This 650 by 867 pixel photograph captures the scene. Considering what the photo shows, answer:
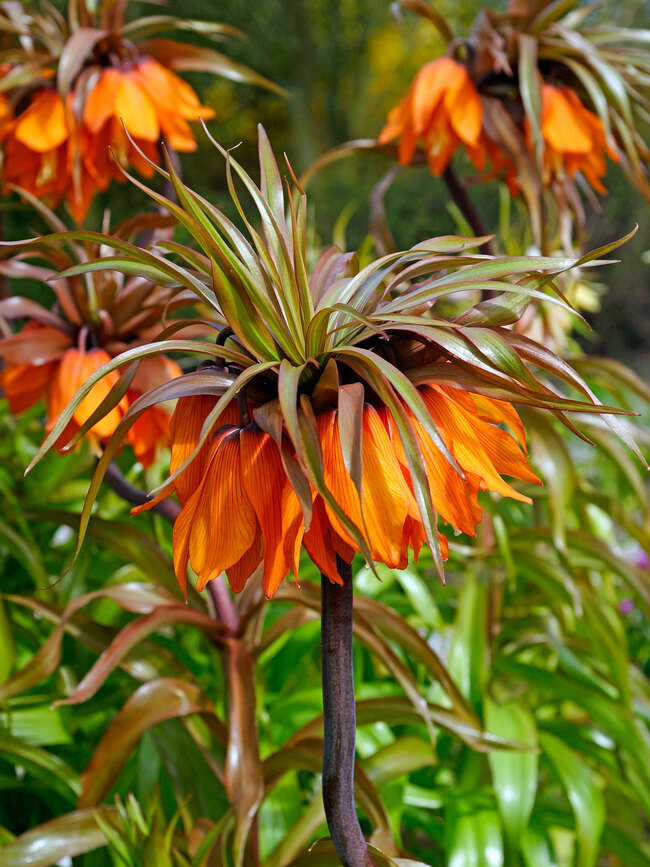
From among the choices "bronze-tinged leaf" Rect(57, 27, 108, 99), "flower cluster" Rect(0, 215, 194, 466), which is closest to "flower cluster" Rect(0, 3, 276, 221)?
"bronze-tinged leaf" Rect(57, 27, 108, 99)

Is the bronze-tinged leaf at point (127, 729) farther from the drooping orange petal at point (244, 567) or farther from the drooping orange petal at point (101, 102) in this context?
the drooping orange petal at point (101, 102)

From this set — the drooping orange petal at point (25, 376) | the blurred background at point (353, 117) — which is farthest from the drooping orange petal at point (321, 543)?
the blurred background at point (353, 117)

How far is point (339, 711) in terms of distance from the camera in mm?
385

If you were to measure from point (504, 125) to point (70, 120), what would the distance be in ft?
1.67

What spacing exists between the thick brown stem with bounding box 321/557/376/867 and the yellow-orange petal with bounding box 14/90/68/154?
72 centimetres

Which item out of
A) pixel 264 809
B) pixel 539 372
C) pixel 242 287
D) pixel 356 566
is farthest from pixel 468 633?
pixel 242 287

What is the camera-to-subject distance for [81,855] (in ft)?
2.34

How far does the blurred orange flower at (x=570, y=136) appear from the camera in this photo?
3.13 ft

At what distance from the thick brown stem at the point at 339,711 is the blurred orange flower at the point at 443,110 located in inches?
27.7

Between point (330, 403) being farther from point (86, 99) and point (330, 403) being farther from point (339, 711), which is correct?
point (86, 99)

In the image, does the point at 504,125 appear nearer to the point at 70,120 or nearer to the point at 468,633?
the point at 70,120

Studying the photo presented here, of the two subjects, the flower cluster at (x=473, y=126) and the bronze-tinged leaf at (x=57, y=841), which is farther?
the flower cluster at (x=473, y=126)

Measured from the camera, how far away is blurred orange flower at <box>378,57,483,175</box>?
94 centimetres

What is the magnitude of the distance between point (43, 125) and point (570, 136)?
616mm
